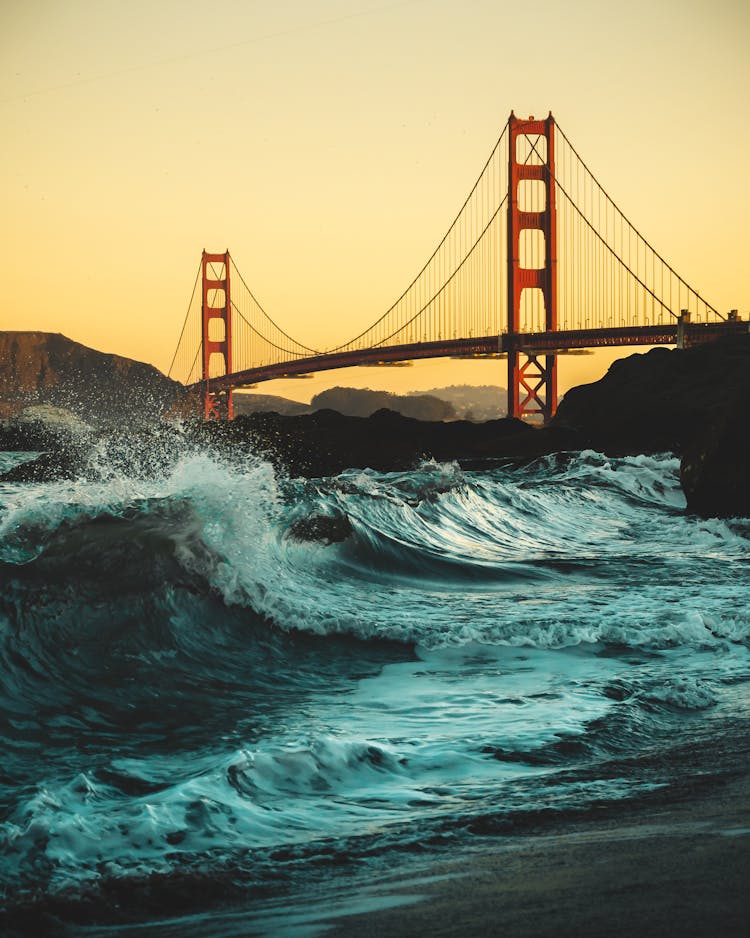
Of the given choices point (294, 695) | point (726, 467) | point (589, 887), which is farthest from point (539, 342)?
point (589, 887)

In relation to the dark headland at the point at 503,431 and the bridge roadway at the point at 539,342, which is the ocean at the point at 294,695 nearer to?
the dark headland at the point at 503,431

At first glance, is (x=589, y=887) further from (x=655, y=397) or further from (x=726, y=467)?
(x=655, y=397)

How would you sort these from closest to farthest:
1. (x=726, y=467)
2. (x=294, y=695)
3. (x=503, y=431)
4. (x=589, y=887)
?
(x=589, y=887) → (x=294, y=695) → (x=726, y=467) → (x=503, y=431)

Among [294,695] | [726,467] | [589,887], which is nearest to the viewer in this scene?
[589,887]

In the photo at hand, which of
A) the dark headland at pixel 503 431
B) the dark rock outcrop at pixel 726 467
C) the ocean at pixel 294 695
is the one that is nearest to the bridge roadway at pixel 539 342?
the dark headland at pixel 503 431

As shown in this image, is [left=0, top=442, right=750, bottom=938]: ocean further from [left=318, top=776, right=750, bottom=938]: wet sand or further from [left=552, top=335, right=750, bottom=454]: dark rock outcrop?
[left=552, top=335, right=750, bottom=454]: dark rock outcrop

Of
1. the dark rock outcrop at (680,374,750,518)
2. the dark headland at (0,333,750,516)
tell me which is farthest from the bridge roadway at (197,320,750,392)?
the dark rock outcrop at (680,374,750,518)

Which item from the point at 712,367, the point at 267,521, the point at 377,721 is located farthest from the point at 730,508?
the point at 712,367
